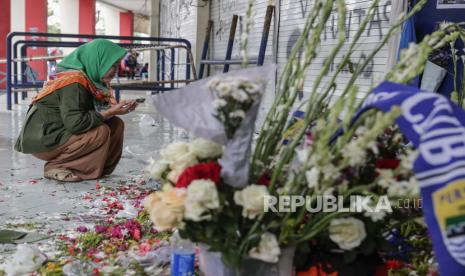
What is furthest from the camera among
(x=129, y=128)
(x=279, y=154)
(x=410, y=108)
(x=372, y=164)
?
(x=129, y=128)

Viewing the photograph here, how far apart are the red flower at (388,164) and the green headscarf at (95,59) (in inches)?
102

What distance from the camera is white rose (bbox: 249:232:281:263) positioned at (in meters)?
1.42

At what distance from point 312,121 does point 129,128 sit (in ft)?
17.3

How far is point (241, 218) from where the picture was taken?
148 centimetres

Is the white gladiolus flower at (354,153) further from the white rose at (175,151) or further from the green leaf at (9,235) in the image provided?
the green leaf at (9,235)

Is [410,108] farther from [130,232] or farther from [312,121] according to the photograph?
[130,232]

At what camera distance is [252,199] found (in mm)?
1397

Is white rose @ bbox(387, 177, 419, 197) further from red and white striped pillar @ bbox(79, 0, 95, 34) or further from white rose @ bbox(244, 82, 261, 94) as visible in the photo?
red and white striped pillar @ bbox(79, 0, 95, 34)

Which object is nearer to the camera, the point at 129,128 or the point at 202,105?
the point at 202,105

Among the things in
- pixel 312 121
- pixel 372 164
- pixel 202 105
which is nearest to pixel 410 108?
pixel 372 164

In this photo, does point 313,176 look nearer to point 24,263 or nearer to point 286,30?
point 24,263

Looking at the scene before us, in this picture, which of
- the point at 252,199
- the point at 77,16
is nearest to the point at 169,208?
the point at 252,199

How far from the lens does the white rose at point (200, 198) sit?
1.35 meters

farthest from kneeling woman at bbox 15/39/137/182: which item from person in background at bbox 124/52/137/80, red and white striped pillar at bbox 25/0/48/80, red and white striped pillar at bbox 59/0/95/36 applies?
red and white striped pillar at bbox 59/0/95/36
